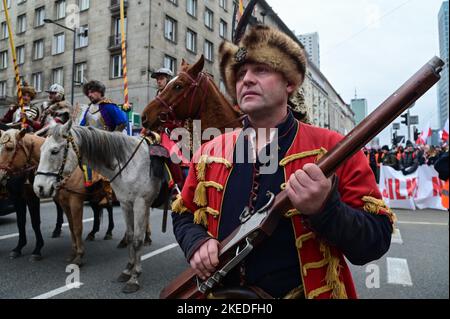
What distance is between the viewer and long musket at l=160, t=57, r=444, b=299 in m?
0.97

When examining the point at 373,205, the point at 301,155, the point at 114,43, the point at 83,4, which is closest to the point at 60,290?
the point at 301,155

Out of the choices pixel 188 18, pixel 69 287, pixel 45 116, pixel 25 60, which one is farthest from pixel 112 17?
pixel 188 18

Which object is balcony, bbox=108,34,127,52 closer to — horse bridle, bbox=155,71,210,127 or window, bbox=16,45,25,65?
window, bbox=16,45,25,65

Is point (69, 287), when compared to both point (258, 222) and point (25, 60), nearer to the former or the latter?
point (258, 222)

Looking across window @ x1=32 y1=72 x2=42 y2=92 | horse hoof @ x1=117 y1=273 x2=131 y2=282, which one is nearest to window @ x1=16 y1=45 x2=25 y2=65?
window @ x1=32 y1=72 x2=42 y2=92

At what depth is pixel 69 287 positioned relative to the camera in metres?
3.85

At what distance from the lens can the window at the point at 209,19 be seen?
37.6 ft

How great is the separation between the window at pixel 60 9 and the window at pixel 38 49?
991 millimetres

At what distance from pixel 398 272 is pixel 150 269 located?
3678mm

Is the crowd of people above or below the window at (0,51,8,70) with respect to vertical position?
below

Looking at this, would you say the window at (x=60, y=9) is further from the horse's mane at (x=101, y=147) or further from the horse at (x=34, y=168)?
the horse's mane at (x=101, y=147)

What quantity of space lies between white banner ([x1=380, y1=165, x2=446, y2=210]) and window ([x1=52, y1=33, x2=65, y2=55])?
10.8 metres

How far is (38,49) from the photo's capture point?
6.79 metres
